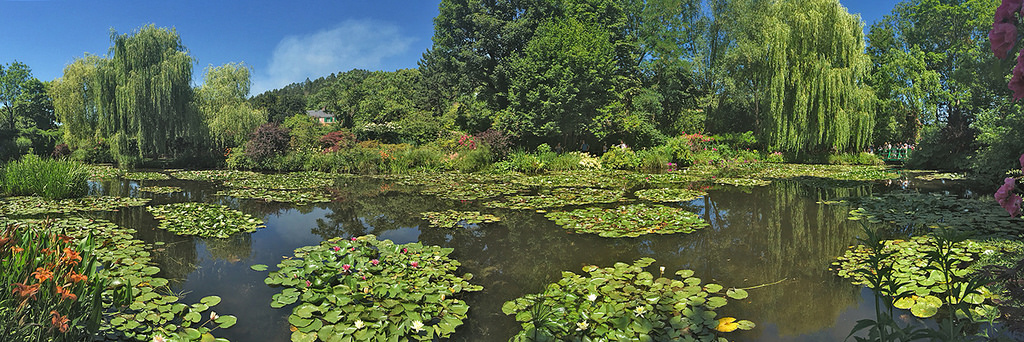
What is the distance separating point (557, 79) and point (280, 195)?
11131 millimetres

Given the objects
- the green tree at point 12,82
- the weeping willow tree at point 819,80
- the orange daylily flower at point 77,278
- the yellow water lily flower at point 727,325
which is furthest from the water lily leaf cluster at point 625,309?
the green tree at point 12,82

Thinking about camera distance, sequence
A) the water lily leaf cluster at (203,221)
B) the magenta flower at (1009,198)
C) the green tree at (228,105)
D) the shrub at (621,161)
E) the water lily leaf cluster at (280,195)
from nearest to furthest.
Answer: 1. the magenta flower at (1009,198)
2. the water lily leaf cluster at (203,221)
3. the water lily leaf cluster at (280,195)
4. the shrub at (621,161)
5. the green tree at (228,105)

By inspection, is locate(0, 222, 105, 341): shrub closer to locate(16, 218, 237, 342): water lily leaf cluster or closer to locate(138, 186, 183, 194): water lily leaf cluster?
locate(16, 218, 237, 342): water lily leaf cluster

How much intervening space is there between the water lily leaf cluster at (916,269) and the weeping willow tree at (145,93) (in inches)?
838

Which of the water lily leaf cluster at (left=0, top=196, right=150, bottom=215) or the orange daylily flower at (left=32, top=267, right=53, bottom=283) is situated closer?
the orange daylily flower at (left=32, top=267, right=53, bottom=283)

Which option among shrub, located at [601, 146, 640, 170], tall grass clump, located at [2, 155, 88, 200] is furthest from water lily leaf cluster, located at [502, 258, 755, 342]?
shrub, located at [601, 146, 640, 170]

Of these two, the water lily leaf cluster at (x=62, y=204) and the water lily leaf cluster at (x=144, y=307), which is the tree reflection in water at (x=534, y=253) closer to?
the water lily leaf cluster at (x=144, y=307)

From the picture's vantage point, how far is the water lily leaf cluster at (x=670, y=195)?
841 cm

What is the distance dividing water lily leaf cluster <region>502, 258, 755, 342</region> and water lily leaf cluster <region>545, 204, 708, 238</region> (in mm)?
1693

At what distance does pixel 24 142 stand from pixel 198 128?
9.15 m

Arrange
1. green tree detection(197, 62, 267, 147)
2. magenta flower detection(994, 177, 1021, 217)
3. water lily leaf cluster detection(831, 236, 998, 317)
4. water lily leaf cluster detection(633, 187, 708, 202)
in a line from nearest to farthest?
magenta flower detection(994, 177, 1021, 217) < water lily leaf cluster detection(831, 236, 998, 317) < water lily leaf cluster detection(633, 187, 708, 202) < green tree detection(197, 62, 267, 147)

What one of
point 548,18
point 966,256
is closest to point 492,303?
point 966,256

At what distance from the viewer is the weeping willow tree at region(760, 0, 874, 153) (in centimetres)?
1692

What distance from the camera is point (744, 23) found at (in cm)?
2298
